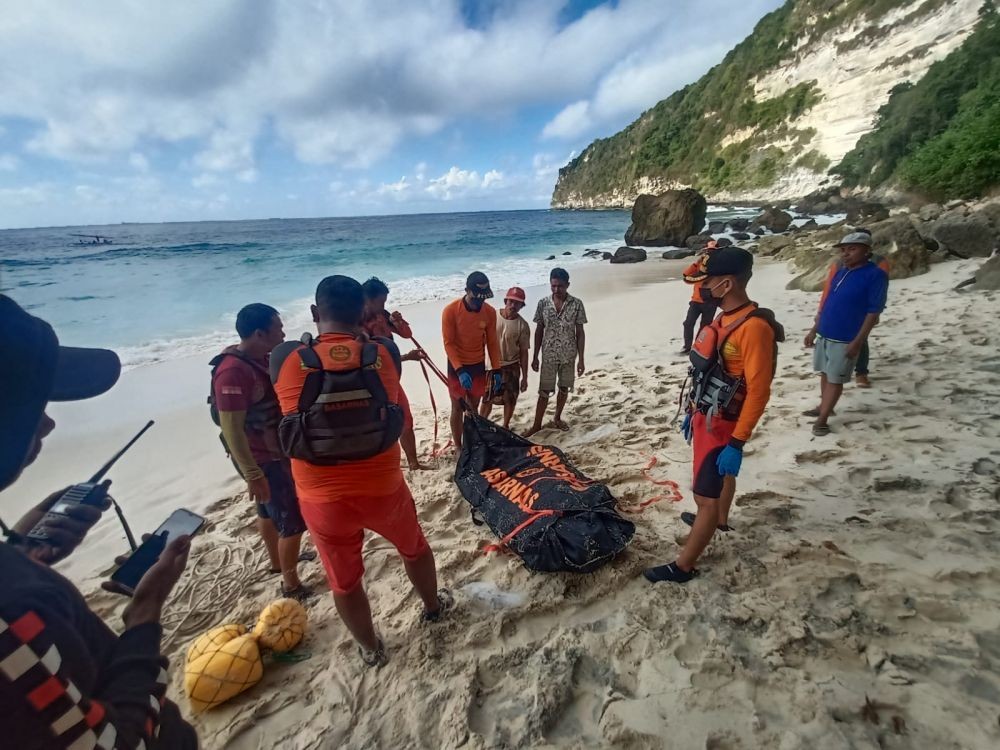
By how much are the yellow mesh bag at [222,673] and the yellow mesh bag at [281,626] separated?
3.8 inches

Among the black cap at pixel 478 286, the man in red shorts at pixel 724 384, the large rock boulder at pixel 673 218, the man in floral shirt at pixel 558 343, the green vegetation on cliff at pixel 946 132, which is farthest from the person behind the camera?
the large rock boulder at pixel 673 218

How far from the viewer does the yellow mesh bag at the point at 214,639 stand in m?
2.27

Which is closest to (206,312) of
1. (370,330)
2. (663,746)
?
(370,330)

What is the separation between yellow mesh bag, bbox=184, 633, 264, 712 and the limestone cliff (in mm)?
49413

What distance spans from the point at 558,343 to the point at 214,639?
3.80m

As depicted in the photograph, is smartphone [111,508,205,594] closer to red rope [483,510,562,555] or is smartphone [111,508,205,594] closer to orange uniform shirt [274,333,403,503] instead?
orange uniform shirt [274,333,403,503]

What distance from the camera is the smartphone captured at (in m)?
1.48

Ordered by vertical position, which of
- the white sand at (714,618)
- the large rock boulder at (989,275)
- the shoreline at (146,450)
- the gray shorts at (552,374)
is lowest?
the shoreline at (146,450)

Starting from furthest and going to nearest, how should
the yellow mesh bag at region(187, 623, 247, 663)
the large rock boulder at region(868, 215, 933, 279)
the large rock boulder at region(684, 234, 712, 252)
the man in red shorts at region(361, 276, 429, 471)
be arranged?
the large rock boulder at region(684, 234, 712, 252)
the large rock boulder at region(868, 215, 933, 279)
the man in red shorts at region(361, 276, 429, 471)
the yellow mesh bag at region(187, 623, 247, 663)

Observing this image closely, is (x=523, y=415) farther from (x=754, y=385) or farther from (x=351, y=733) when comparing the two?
(x=351, y=733)

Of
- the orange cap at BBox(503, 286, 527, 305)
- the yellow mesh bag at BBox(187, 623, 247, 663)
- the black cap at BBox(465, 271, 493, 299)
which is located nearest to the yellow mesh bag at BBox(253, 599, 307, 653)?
the yellow mesh bag at BBox(187, 623, 247, 663)

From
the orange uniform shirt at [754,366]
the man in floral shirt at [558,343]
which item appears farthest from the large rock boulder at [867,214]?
the orange uniform shirt at [754,366]

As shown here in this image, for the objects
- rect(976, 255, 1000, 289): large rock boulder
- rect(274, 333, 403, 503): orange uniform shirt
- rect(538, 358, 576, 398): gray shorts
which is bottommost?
rect(538, 358, 576, 398): gray shorts

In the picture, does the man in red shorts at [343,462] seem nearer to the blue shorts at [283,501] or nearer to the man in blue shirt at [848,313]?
the blue shorts at [283,501]
